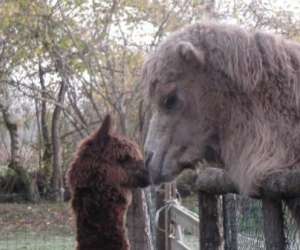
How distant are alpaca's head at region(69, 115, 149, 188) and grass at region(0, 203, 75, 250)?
7.39 meters

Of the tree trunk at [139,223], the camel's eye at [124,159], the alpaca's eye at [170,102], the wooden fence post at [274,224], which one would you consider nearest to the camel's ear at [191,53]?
the alpaca's eye at [170,102]

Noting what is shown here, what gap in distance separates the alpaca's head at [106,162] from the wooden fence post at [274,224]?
2.30 metres

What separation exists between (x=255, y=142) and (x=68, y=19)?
9.59m

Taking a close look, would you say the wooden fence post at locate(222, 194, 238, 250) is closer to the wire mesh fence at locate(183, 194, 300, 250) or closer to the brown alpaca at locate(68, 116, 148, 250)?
the wire mesh fence at locate(183, 194, 300, 250)

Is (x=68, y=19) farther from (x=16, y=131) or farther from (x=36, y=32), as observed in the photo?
(x=16, y=131)

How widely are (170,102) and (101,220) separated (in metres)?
2.40

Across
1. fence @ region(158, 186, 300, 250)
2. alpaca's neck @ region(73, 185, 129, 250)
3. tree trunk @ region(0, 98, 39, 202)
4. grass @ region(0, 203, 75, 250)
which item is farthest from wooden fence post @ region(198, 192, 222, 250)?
tree trunk @ region(0, 98, 39, 202)

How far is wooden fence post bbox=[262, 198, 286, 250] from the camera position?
2.96 meters

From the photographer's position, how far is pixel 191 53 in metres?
2.92

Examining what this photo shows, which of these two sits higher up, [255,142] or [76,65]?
[76,65]

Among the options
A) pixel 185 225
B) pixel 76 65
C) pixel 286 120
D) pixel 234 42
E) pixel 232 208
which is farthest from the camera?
pixel 76 65

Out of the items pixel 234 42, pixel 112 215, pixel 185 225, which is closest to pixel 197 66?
pixel 234 42

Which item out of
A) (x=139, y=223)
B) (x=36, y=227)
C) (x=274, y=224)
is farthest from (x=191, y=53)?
(x=36, y=227)

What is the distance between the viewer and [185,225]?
24.8 ft
